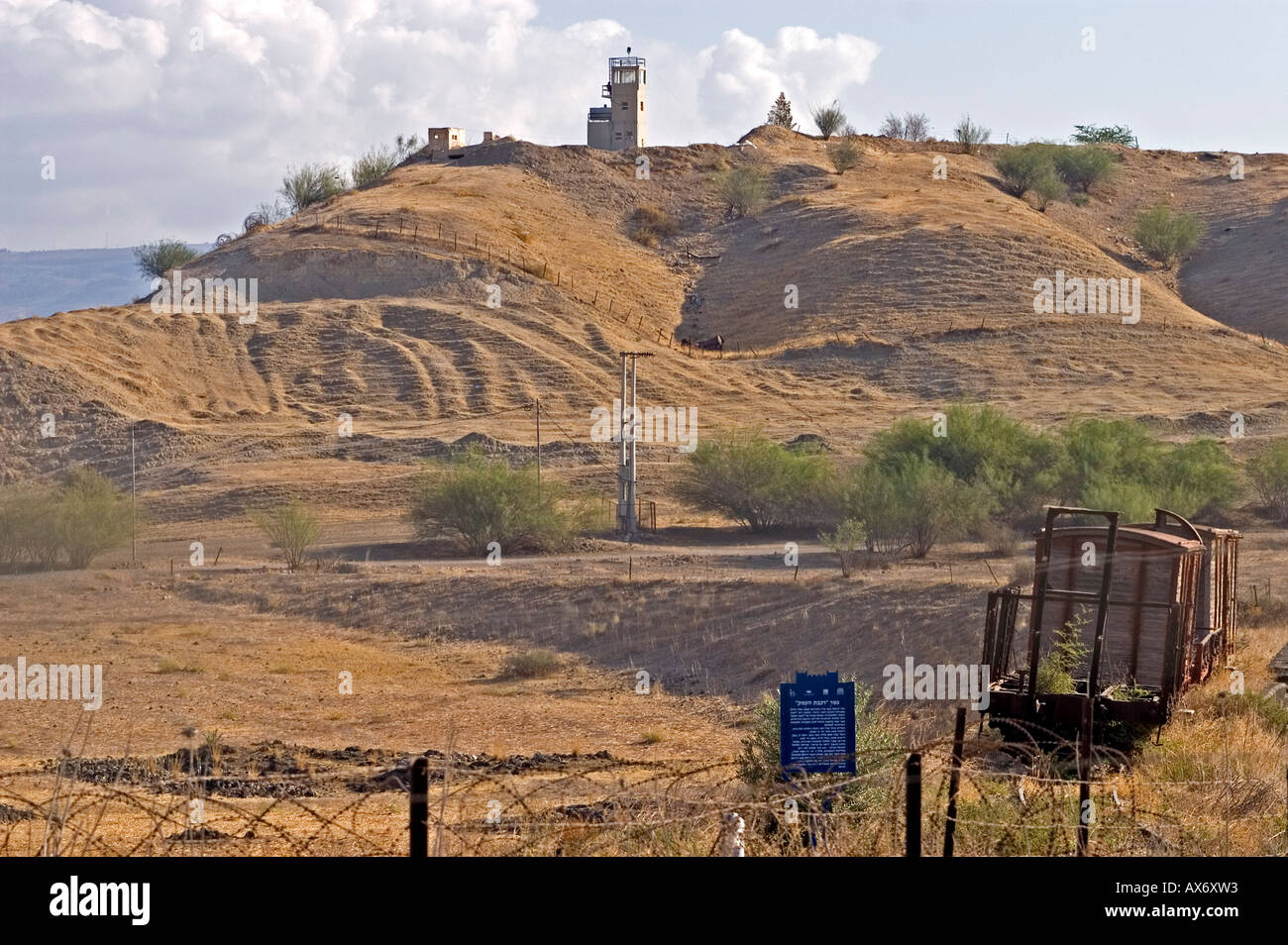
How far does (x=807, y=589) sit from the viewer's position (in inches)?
1223

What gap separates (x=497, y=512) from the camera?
43.1 metres

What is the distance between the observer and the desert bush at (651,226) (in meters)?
89.7

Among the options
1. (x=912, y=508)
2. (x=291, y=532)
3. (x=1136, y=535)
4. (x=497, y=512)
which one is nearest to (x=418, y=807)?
(x=1136, y=535)

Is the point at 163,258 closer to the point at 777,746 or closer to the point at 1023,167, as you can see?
the point at 1023,167

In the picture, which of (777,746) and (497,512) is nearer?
(777,746)

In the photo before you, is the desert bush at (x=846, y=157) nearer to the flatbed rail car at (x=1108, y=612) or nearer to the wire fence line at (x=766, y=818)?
the flatbed rail car at (x=1108, y=612)

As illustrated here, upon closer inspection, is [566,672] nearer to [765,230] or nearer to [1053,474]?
[1053,474]

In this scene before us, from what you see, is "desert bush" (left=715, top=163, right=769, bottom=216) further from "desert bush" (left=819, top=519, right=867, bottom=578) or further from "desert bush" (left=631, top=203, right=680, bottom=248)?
"desert bush" (left=819, top=519, right=867, bottom=578)

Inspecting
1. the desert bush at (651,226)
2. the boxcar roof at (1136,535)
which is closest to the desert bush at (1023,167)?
the desert bush at (651,226)

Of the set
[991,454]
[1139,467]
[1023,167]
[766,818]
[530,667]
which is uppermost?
[1023,167]

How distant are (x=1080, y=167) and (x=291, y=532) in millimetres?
79312

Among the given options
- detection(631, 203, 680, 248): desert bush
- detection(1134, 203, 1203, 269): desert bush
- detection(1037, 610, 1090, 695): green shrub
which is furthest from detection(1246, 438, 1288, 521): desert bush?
detection(1134, 203, 1203, 269): desert bush

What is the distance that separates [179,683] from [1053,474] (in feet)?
81.7
